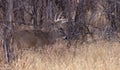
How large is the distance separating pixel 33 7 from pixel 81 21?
1851mm

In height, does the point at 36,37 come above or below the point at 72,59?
above

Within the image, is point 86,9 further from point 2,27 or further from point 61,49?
point 2,27

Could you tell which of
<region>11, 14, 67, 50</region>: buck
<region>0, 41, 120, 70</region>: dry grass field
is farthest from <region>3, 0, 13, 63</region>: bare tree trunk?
<region>11, 14, 67, 50</region>: buck

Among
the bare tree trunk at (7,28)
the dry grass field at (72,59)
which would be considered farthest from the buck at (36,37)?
the bare tree trunk at (7,28)

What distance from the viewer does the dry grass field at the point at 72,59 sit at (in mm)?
6604

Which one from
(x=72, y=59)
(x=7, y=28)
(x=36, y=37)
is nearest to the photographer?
(x=7, y=28)

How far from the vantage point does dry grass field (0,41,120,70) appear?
660 cm

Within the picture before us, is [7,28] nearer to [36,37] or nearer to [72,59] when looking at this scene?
[72,59]

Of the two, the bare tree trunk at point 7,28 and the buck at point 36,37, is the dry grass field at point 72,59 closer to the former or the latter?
the bare tree trunk at point 7,28

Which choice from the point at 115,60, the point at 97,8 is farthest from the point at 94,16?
the point at 115,60

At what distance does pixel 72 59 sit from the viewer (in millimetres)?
7145

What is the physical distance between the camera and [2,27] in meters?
7.04

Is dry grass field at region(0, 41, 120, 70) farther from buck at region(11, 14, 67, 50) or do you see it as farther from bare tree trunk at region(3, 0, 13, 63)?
buck at region(11, 14, 67, 50)

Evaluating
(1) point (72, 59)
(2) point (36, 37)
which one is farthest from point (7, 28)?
(2) point (36, 37)
